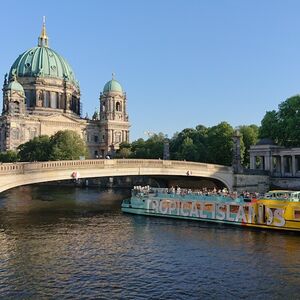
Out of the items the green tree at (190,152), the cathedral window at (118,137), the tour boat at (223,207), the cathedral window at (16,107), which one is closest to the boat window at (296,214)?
Result: the tour boat at (223,207)

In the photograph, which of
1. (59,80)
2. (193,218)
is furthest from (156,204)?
(59,80)

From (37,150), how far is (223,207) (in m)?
69.5

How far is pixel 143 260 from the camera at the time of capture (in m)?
30.6

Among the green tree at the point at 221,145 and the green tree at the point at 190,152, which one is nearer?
the green tree at the point at 221,145

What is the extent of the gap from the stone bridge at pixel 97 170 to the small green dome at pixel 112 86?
294 feet

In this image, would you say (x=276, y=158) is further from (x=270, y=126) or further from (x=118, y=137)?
(x=118, y=137)

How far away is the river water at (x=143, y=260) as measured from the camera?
2448 centimetres

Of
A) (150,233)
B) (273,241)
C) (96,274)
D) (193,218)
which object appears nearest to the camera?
(96,274)

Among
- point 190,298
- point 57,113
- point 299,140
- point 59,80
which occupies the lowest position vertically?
point 190,298

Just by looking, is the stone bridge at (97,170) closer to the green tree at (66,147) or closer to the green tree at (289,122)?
the green tree at (289,122)

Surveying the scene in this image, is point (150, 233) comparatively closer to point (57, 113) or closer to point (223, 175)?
point (223, 175)

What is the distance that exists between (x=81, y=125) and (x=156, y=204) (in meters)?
105

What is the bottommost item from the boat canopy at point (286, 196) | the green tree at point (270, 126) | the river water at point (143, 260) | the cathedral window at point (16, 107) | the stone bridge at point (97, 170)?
the river water at point (143, 260)

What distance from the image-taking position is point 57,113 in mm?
145500
